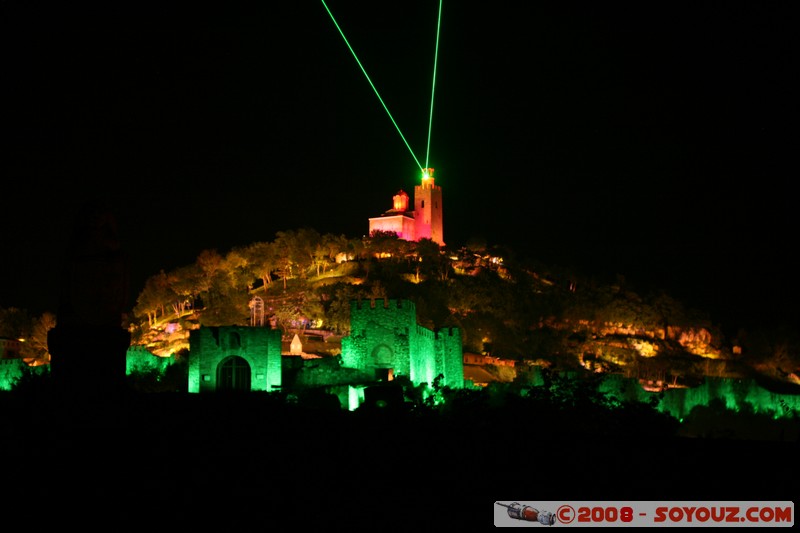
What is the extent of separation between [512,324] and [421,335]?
33867 mm

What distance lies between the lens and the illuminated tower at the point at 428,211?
90.1m

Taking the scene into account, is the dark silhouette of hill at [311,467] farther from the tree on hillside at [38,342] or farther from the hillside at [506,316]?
the tree on hillside at [38,342]

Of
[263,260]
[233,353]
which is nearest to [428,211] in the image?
[263,260]

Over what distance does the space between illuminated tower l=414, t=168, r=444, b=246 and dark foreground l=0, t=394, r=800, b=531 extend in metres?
80.1

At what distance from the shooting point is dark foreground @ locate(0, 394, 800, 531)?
7.46 metres

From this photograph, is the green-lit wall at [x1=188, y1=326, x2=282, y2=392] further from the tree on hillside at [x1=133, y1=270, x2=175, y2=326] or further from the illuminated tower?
the illuminated tower

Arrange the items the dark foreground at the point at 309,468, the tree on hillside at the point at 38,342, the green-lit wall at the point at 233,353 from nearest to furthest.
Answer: the dark foreground at the point at 309,468, the green-lit wall at the point at 233,353, the tree on hillside at the point at 38,342

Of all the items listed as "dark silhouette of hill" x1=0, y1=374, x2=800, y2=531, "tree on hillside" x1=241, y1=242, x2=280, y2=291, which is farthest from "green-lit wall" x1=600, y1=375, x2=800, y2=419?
"tree on hillside" x1=241, y1=242, x2=280, y2=291

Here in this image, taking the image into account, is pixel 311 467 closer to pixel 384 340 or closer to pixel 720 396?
pixel 384 340

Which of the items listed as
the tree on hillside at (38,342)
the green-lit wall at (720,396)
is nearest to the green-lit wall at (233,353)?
the green-lit wall at (720,396)

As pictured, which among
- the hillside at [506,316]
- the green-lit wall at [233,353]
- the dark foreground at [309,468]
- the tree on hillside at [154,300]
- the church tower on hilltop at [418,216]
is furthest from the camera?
the church tower on hilltop at [418,216]

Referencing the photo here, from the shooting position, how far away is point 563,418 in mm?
12422

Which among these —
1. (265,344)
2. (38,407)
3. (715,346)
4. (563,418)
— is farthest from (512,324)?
(38,407)

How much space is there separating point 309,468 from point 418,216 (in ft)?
271
